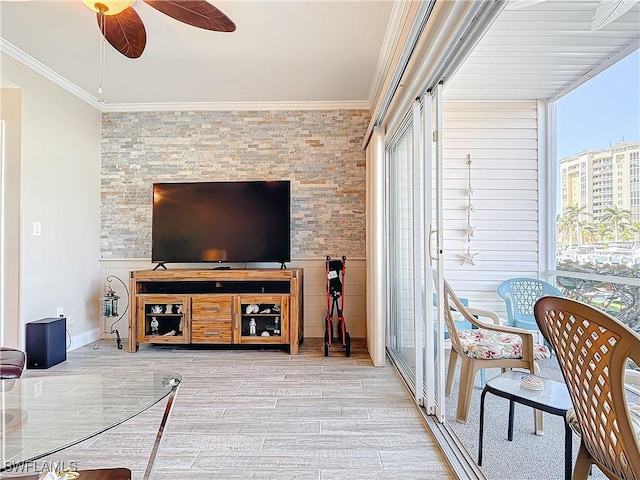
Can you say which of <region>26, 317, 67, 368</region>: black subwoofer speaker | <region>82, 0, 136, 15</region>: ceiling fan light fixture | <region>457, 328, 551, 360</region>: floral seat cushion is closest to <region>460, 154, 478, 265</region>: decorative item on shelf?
<region>457, 328, 551, 360</region>: floral seat cushion

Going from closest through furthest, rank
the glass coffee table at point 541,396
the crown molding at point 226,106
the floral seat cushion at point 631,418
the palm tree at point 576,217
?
1. the floral seat cushion at point 631,418
2. the glass coffee table at point 541,396
3. the palm tree at point 576,217
4. the crown molding at point 226,106

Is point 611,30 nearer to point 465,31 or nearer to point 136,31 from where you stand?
point 465,31

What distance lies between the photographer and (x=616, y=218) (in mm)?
2812

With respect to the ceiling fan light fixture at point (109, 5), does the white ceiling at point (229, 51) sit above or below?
above

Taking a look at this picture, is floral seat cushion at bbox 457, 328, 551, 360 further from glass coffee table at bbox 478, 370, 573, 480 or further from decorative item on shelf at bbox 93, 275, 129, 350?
decorative item on shelf at bbox 93, 275, 129, 350

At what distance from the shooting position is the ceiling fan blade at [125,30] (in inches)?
A: 82.9

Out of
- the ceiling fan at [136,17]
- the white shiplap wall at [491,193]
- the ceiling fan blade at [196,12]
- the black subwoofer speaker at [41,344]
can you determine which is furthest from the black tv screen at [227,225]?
the ceiling fan blade at [196,12]

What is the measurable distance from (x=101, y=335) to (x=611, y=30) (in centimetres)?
551

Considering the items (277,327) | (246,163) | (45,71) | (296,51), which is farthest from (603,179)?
(45,71)

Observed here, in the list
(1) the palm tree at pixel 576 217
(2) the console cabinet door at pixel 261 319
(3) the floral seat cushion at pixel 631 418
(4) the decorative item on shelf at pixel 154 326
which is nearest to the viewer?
(3) the floral seat cushion at pixel 631 418

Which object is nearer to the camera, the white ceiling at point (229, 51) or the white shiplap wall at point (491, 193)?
the white ceiling at point (229, 51)

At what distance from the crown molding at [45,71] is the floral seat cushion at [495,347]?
13.7ft

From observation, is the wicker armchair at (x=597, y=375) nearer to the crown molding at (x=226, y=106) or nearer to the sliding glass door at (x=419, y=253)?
the sliding glass door at (x=419, y=253)

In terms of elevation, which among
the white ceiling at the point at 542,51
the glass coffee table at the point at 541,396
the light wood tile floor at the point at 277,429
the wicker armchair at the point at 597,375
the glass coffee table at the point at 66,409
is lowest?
the light wood tile floor at the point at 277,429
